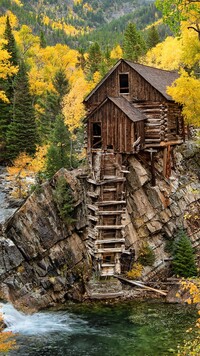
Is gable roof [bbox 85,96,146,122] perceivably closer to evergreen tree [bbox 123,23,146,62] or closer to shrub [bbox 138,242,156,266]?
shrub [bbox 138,242,156,266]

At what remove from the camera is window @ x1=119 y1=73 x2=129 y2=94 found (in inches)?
1248

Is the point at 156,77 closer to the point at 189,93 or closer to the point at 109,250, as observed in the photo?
the point at 109,250

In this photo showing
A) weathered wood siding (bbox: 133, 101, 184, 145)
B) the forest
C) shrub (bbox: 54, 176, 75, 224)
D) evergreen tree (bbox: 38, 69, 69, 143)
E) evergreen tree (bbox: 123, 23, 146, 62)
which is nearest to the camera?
the forest

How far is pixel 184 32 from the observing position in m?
19.2

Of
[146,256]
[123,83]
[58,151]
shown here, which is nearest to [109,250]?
[146,256]

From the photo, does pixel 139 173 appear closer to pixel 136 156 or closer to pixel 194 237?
pixel 136 156

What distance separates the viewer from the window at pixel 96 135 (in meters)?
30.8

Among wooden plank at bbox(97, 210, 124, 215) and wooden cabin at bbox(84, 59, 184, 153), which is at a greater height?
wooden cabin at bbox(84, 59, 184, 153)

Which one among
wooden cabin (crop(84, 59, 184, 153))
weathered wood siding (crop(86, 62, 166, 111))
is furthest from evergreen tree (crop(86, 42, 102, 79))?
weathered wood siding (crop(86, 62, 166, 111))

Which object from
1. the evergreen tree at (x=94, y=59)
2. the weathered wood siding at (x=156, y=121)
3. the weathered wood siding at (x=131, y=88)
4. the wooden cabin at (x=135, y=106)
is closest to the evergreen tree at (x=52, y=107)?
the weathered wood siding at (x=131, y=88)

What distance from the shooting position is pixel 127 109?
29.8 metres

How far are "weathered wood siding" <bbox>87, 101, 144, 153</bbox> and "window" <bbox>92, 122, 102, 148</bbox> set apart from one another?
25.1 inches

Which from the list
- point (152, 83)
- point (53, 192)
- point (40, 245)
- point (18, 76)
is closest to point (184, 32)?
point (152, 83)

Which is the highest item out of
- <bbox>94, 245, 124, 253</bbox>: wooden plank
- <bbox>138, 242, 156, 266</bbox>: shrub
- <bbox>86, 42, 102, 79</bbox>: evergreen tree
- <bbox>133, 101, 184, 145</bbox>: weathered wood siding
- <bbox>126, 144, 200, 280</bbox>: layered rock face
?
<bbox>86, 42, 102, 79</bbox>: evergreen tree
